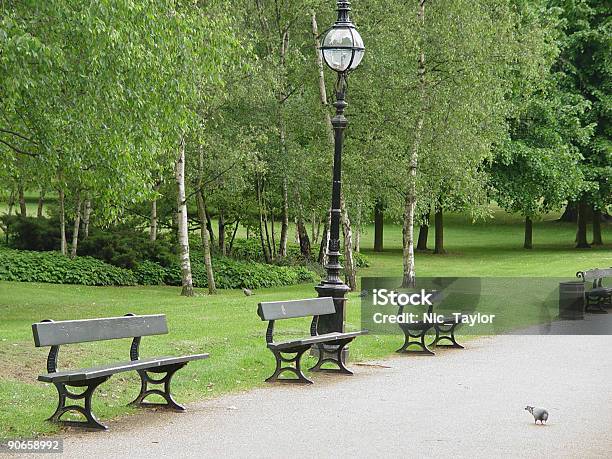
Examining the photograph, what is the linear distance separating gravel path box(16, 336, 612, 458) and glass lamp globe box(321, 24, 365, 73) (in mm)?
3948

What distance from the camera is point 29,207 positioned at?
6575 centimetres

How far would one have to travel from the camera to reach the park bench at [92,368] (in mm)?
8570

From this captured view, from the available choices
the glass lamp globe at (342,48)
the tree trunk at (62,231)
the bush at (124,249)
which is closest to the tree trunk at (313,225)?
the bush at (124,249)

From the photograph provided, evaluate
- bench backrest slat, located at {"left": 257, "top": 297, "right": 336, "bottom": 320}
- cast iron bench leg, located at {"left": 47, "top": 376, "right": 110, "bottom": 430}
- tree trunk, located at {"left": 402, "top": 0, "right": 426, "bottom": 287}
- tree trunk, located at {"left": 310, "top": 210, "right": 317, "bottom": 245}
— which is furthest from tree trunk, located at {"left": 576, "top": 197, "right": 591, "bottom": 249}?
cast iron bench leg, located at {"left": 47, "top": 376, "right": 110, "bottom": 430}

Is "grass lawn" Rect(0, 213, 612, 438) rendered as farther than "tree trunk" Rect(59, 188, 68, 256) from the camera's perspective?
No

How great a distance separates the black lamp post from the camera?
13.2 meters

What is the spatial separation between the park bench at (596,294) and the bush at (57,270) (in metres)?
14.4

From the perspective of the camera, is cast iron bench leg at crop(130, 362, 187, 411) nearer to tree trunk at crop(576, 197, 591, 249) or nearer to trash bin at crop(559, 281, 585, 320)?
trash bin at crop(559, 281, 585, 320)

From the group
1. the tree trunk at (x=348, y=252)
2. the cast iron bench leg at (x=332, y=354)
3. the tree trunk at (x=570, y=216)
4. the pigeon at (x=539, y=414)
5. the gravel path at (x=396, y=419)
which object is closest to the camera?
the gravel path at (x=396, y=419)

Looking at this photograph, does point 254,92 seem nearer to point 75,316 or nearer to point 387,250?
point 75,316

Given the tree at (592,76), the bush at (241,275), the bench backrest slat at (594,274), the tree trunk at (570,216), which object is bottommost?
the bush at (241,275)

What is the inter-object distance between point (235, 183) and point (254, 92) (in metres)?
2.71

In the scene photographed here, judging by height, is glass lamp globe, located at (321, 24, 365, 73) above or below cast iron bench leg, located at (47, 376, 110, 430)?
above

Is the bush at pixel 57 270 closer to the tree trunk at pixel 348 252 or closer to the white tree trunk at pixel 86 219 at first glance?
the white tree trunk at pixel 86 219
